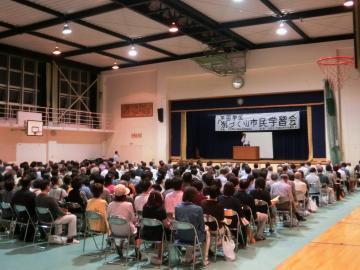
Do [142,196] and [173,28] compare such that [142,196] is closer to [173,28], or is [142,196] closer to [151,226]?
[151,226]

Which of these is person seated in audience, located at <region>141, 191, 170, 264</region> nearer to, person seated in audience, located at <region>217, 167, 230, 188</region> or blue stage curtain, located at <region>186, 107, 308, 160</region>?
person seated in audience, located at <region>217, 167, 230, 188</region>

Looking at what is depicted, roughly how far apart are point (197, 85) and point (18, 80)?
29.0 feet

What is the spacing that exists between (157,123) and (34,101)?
20.8 ft

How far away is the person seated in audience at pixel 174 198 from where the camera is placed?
5.84 metres

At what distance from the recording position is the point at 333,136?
15.8m

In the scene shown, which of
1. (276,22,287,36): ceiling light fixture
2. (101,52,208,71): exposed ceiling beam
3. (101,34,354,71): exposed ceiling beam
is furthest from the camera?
(101,52,208,71): exposed ceiling beam

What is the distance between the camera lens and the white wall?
51.9 feet

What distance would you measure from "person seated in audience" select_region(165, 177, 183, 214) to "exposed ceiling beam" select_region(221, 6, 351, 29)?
9691 millimetres

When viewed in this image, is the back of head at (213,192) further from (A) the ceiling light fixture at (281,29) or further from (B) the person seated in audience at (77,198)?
(A) the ceiling light fixture at (281,29)

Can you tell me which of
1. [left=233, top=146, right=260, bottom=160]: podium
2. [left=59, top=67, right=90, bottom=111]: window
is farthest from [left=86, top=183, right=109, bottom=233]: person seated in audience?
[left=59, top=67, right=90, bottom=111]: window

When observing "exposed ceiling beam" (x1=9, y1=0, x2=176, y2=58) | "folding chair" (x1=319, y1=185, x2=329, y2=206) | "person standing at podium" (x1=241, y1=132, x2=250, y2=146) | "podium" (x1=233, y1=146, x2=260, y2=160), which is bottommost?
"folding chair" (x1=319, y1=185, x2=329, y2=206)

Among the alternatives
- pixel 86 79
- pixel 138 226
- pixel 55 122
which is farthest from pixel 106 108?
pixel 138 226

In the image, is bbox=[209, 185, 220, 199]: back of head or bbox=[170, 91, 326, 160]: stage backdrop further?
bbox=[170, 91, 326, 160]: stage backdrop

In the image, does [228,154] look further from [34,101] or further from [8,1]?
[8,1]
